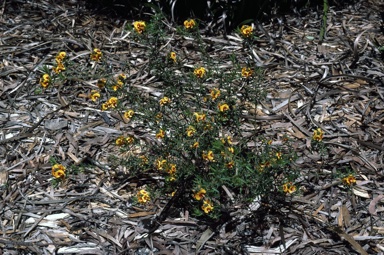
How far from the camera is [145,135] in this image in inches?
136

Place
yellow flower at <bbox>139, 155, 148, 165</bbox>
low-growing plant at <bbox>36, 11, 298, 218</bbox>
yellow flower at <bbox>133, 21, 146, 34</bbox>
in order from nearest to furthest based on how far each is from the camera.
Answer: low-growing plant at <bbox>36, 11, 298, 218</bbox> < yellow flower at <bbox>139, 155, 148, 165</bbox> < yellow flower at <bbox>133, 21, 146, 34</bbox>

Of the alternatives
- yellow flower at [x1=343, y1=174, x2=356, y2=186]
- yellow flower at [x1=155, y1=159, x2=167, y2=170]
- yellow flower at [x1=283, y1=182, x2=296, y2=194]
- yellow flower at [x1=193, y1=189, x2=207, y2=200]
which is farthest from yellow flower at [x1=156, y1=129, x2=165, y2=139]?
yellow flower at [x1=343, y1=174, x2=356, y2=186]

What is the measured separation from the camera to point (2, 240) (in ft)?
9.52

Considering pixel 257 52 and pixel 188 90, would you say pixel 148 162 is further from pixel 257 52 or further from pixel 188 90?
pixel 257 52

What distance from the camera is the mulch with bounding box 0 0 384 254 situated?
2926mm

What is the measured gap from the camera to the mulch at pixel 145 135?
9.60 feet

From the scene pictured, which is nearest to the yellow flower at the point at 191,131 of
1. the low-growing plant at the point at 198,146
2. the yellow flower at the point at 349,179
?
the low-growing plant at the point at 198,146

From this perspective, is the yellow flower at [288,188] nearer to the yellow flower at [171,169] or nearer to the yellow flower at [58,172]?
the yellow flower at [171,169]

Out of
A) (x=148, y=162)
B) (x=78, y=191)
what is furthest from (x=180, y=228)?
(x=78, y=191)

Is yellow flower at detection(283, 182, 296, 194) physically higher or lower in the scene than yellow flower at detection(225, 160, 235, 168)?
lower

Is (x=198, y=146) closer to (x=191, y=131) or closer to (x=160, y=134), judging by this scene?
(x=191, y=131)

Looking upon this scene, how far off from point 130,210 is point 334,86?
5.39ft

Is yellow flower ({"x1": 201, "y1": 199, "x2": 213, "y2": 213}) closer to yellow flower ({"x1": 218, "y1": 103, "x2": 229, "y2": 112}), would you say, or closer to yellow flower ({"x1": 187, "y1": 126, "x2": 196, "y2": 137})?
yellow flower ({"x1": 187, "y1": 126, "x2": 196, "y2": 137})

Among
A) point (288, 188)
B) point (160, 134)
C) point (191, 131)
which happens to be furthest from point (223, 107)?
point (288, 188)
